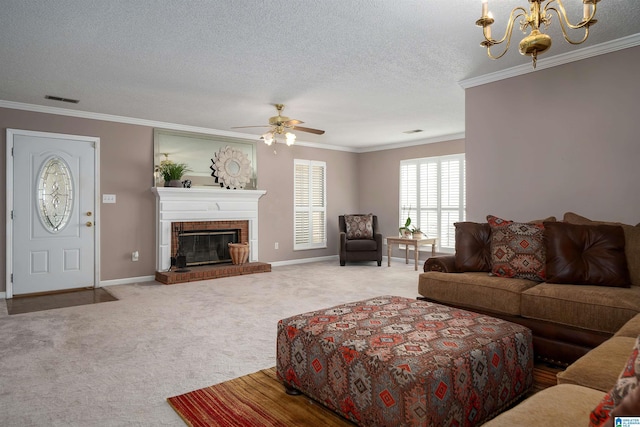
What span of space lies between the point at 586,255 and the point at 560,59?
6.10ft

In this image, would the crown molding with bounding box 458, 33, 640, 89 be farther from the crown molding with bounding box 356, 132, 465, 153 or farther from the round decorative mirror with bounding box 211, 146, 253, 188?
the round decorative mirror with bounding box 211, 146, 253, 188

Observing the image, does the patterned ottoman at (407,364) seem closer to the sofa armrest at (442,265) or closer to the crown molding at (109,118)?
the sofa armrest at (442,265)

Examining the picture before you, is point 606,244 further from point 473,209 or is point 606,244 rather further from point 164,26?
point 164,26

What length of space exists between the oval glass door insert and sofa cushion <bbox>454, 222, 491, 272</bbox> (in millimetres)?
5073

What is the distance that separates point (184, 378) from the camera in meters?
2.56

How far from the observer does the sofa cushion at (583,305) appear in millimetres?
2391

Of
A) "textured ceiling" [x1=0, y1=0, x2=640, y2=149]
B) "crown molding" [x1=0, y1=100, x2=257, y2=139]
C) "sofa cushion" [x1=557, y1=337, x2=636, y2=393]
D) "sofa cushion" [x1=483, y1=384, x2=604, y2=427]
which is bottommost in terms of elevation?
"sofa cushion" [x1=483, y1=384, x2=604, y2=427]

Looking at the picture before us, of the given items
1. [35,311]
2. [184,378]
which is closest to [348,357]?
[184,378]

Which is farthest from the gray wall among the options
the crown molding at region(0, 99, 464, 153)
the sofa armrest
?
the crown molding at region(0, 99, 464, 153)

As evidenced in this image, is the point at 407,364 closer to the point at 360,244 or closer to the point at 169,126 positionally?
the point at 169,126

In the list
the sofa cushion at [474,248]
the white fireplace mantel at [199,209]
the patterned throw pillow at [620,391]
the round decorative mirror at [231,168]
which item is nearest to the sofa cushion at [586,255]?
the sofa cushion at [474,248]

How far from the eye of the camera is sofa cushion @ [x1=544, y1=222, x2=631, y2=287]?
2.77 metres

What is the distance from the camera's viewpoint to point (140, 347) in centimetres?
313

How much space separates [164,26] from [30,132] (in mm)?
3389
